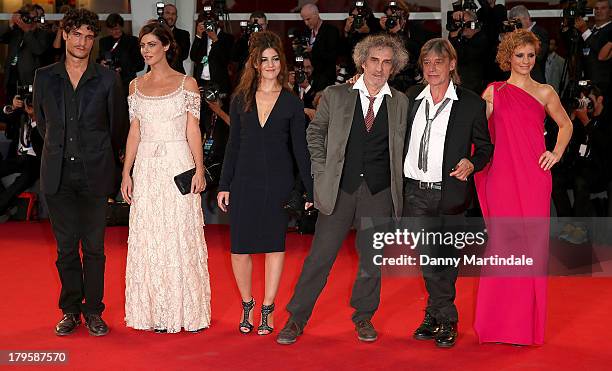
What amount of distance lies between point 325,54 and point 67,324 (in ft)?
13.2

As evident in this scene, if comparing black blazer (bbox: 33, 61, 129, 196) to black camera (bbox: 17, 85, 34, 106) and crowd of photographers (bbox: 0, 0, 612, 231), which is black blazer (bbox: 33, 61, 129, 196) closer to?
crowd of photographers (bbox: 0, 0, 612, 231)

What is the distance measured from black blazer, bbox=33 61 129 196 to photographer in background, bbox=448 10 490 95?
11.8 ft

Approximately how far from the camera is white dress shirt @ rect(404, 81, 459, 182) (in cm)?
427

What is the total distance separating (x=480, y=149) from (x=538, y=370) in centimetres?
102

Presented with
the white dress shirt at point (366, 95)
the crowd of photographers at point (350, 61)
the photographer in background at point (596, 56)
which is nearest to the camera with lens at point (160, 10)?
the crowd of photographers at point (350, 61)

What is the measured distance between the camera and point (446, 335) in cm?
434

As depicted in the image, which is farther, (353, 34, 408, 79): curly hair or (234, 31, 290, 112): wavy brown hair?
(234, 31, 290, 112): wavy brown hair

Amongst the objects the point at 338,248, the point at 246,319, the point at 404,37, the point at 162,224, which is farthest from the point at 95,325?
the point at 404,37

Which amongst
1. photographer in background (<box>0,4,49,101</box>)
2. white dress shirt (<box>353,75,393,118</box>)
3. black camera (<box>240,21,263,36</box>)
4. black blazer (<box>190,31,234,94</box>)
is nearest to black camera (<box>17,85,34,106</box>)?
photographer in background (<box>0,4,49,101</box>)

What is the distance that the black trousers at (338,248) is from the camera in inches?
170

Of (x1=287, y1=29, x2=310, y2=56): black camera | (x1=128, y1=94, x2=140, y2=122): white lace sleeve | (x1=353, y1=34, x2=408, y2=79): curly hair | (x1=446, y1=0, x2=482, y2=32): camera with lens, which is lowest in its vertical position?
(x1=128, y1=94, x2=140, y2=122): white lace sleeve

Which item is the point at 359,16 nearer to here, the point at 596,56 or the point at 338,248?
the point at 596,56

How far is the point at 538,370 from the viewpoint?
13.1 feet

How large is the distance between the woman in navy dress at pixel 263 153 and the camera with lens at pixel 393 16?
318cm
